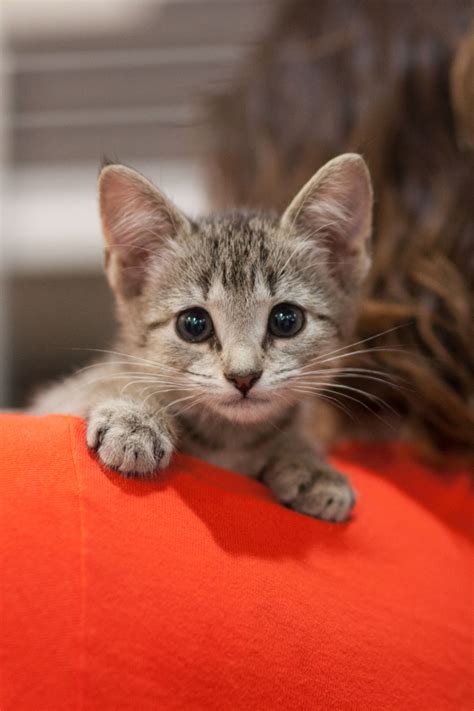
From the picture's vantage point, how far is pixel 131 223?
39.4 inches

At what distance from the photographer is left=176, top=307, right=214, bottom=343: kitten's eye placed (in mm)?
953

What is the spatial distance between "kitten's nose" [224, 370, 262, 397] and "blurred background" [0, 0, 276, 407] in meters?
1.73

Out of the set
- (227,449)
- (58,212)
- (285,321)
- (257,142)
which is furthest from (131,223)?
(58,212)

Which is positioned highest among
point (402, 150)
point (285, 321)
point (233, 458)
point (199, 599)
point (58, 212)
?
point (402, 150)

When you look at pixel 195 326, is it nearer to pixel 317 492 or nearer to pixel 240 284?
pixel 240 284

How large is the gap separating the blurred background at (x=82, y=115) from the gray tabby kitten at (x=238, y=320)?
1.49 m

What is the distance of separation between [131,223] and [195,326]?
206mm

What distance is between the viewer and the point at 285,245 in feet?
3.34

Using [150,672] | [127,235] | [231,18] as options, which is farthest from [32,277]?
[150,672]

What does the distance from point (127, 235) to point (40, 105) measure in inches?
79.7

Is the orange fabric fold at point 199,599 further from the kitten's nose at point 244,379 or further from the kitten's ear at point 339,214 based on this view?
the kitten's ear at point 339,214

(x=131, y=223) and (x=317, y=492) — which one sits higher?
(x=131, y=223)

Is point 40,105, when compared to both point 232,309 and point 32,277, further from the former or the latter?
point 232,309

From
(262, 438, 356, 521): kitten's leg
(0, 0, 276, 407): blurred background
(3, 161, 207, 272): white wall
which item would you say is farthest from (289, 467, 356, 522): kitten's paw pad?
(3, 161, 207, 272): white wall
